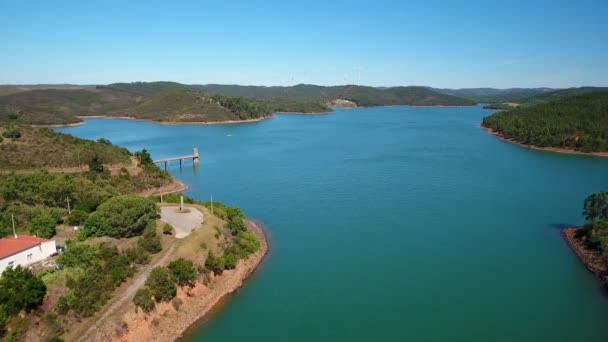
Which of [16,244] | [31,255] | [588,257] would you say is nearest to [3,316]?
[31,255]

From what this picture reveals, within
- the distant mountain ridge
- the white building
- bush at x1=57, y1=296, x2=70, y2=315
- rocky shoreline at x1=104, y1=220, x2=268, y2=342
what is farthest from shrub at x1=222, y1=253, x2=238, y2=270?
the distant mountain ridge

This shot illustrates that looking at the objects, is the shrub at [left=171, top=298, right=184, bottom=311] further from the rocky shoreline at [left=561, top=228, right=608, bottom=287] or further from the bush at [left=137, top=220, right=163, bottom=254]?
the rocky shoreline at [left=561, top=228, right=608, bottom=287]

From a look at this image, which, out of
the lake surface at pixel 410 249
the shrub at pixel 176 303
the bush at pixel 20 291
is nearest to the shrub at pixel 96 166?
the lake surface at pixel 410 249

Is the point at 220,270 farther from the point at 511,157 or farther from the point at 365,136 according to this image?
the point at 365,136

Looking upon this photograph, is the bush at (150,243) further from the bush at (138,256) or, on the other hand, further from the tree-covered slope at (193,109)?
the tree-covered slope at (193,109)

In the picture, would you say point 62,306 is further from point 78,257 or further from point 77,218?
point 77,218

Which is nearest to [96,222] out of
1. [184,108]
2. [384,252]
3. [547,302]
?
[384,252]
